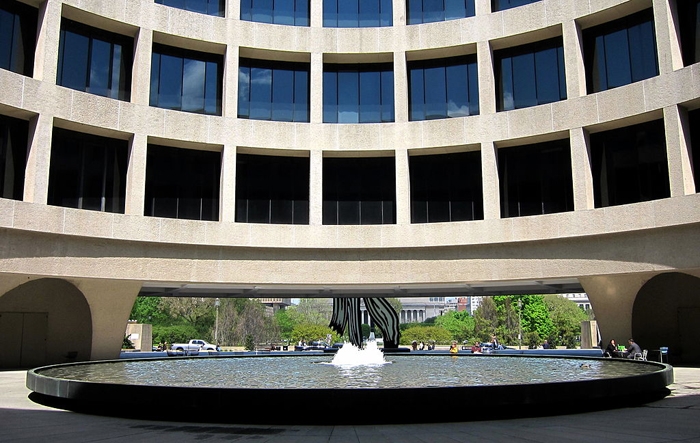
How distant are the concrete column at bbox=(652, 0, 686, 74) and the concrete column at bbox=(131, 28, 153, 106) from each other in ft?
76.8

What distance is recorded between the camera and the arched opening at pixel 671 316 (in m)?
31.7

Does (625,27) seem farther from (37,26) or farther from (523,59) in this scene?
(37,26)

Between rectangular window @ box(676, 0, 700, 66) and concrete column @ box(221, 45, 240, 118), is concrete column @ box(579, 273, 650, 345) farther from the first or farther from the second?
concrete column @ box(221, 45, 240, 118)

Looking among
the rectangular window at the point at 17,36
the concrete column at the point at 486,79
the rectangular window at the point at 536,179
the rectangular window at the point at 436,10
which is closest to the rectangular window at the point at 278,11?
the rectangular window at the point at 436,10

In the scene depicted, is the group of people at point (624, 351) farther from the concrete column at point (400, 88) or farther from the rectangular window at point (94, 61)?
the rectangular window at point (94, 61)

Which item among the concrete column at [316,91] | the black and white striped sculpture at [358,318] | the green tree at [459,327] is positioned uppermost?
the concrete column at [316,91]

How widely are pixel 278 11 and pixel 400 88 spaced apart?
790 centimetres

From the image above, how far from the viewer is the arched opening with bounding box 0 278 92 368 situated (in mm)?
31406

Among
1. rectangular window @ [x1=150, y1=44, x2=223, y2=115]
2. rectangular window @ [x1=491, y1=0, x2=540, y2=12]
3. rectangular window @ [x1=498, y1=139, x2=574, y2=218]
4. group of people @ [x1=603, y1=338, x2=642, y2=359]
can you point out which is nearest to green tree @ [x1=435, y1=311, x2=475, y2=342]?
rectangular window @ [x1=498, y1=139, x2=574, y2=218]

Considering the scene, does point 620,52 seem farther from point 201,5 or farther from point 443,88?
point 201,5

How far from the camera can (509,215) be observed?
3219cm

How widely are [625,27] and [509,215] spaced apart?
34.2 ft

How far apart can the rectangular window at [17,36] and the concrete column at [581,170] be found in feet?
82.7

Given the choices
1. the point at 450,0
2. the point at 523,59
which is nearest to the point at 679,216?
the point at 523,59
